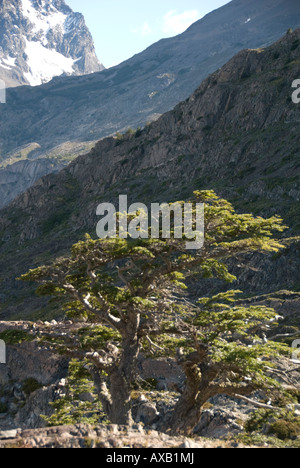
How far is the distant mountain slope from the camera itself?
49281mm

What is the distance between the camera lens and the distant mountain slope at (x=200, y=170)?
49.3m

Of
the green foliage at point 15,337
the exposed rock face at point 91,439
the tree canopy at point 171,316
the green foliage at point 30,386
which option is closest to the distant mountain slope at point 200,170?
the green foliage at point 30,386

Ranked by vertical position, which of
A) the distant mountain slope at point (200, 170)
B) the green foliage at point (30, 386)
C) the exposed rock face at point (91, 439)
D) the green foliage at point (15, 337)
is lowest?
the green foliage at point (30, 386)

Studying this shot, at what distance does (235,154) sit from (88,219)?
2765 centimetres

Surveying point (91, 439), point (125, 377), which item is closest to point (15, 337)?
point (125, 377)

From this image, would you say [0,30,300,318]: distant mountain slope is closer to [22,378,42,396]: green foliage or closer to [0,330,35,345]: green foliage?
[22,378,42,396]: green foliage

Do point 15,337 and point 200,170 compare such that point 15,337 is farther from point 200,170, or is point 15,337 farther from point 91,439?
point 200,170

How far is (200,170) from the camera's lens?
66.1 meters

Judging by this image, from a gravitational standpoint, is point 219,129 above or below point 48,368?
above

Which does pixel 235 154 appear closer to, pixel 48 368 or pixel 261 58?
pixel 261 58

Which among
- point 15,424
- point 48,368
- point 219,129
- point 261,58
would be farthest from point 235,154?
Answer: point 15,424

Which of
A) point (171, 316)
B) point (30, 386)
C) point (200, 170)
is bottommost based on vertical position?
point (30, 386)

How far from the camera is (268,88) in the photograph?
212ft

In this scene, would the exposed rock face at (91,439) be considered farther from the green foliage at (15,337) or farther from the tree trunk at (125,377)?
the green foliage at (15,337)
